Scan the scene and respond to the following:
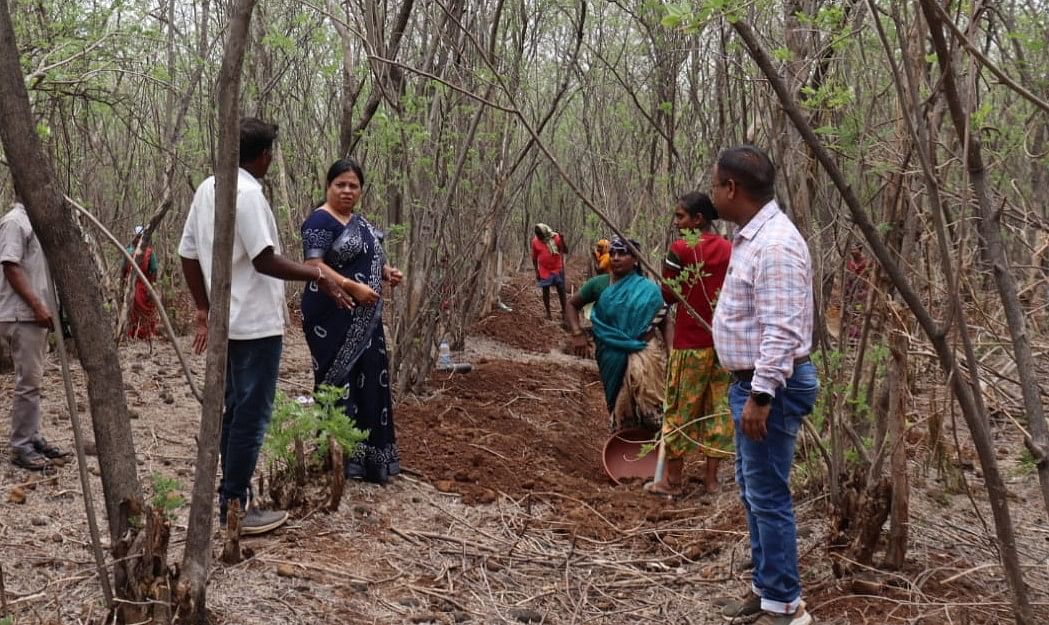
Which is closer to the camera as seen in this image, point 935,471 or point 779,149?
point 779,149

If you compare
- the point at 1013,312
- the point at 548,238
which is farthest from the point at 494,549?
the point at 548,238

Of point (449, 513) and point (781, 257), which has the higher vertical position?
point (781, 257)

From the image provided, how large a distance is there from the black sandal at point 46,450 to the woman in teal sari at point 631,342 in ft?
10.2

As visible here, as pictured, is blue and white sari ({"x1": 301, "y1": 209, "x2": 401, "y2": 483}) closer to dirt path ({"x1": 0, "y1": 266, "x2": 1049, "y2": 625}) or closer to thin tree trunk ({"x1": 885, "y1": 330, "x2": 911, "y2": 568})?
dirt path ({"x1": 0, "y1": 266, "x2": 1049, "y2": 625})

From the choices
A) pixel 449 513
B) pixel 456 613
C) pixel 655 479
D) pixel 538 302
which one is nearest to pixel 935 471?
pixel 655 479

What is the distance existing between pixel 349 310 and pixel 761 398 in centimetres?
209

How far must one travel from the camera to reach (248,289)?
3484mm

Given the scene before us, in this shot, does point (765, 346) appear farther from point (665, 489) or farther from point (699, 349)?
point (665, 489)

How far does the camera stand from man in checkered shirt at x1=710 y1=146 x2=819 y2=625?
9.71 ft

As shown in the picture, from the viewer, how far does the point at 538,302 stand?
1561cm

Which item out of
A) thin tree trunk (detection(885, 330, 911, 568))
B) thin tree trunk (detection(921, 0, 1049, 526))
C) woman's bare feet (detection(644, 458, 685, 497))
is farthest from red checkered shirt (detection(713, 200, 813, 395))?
woman's bare feet (detection(644, 458, 685, 497))

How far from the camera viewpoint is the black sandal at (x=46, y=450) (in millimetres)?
4766

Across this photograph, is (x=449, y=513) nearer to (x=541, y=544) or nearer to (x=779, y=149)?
(x=541, y=544)

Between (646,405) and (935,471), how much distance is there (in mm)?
1659
